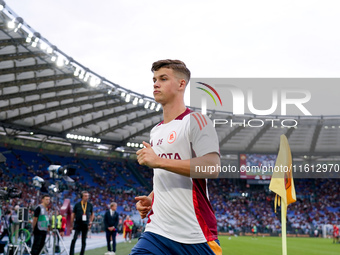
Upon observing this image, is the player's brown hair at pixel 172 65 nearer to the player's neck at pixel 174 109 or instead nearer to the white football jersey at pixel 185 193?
the player's neck at pixel 174 109

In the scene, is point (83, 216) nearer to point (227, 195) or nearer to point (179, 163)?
point (179, 163)

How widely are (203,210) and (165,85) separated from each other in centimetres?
96

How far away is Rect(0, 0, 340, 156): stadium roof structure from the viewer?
23727 mm

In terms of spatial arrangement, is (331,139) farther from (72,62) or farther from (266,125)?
(72,62)

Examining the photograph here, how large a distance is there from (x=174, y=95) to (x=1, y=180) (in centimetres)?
3388

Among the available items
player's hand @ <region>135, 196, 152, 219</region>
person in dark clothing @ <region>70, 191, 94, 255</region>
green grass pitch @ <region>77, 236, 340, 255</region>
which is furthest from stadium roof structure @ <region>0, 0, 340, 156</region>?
player's hand @ <region>135, 196, 152, 219</region>

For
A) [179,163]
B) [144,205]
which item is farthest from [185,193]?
[144,205]

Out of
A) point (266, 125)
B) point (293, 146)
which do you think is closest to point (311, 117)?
point (266, 125)

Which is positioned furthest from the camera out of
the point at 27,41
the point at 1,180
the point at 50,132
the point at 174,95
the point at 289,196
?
the point at 50,132

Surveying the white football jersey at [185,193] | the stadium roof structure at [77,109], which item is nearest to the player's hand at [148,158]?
the white football jersey at [185,193]

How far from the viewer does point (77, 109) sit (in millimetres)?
33594

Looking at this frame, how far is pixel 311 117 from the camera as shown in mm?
39969

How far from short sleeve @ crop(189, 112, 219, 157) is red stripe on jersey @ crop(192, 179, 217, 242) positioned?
0.24 metres

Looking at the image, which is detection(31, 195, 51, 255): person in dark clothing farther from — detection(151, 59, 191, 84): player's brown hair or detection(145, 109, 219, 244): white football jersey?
detection(151, 59, 191, 84): player's brown hair
